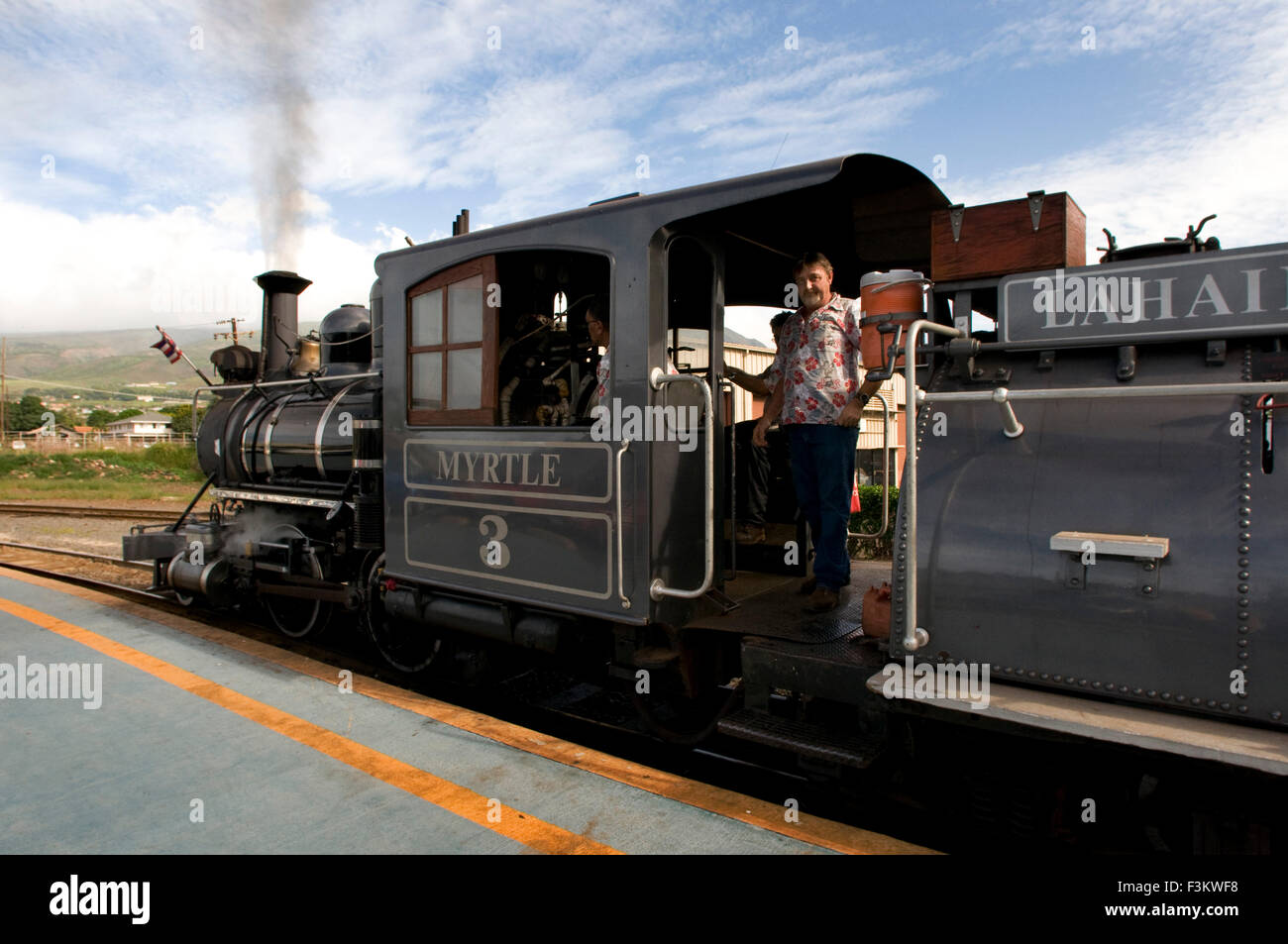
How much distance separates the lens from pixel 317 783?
131 inches

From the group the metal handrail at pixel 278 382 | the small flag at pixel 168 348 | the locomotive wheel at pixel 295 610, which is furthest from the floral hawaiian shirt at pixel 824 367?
the small flag at pixel 168 348

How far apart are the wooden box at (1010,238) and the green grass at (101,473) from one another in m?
26.0

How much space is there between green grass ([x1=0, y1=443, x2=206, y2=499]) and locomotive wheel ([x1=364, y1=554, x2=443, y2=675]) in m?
21.7

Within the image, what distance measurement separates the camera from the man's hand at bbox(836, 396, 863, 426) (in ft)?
12.7

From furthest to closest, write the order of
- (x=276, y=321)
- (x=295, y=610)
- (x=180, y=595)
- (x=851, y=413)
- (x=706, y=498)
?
(x=276, y=321) < (x=180, y=595) < (x=295, y=610) < (x=851, y=413) < (x=706, y=498)

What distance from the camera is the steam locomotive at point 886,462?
2416mm

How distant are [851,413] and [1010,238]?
1.17 metres

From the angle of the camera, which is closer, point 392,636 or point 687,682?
point 687,682

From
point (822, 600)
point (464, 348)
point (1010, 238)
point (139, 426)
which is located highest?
point (139, 426)

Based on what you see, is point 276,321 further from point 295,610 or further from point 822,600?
point 822,600

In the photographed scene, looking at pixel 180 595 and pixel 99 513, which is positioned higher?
pixel 99 513

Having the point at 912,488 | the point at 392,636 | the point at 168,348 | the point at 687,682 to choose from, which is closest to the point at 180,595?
the point at 168,348

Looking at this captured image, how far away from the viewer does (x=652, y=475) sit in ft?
12.6
